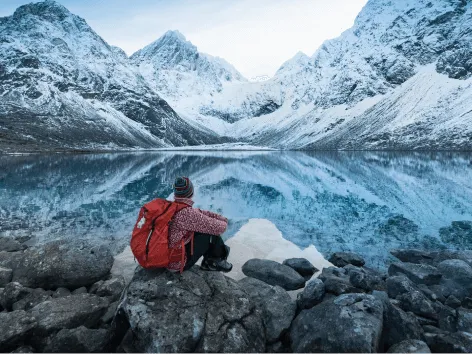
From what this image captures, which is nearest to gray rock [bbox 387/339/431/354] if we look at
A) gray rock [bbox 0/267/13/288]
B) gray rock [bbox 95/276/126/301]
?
gray rock [bbox 95/276/126/301]

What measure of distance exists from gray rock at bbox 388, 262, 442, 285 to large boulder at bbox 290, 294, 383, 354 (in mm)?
5178

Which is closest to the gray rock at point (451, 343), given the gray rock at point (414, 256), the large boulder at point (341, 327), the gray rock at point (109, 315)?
the large boulder at point (341, 327)

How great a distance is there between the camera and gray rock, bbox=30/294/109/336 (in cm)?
712

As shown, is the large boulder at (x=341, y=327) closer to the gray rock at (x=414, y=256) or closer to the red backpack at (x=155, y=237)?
the red backpack at (x=155, y=237)

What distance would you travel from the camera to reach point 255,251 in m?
15.6

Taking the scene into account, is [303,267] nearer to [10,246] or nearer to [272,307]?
[272,307]

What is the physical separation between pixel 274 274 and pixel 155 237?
5.90m

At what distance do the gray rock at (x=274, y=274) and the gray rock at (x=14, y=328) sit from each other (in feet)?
23.1

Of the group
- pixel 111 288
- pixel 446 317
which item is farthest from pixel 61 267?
pixel 446 317

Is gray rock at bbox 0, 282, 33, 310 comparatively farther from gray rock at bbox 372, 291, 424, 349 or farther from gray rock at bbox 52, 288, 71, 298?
gray rock at bbox 372, 291, 424, 349

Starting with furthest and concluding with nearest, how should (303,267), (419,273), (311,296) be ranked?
(303,267) → (419,273) → (311,296)

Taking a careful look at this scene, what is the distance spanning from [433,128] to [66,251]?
8470 inches

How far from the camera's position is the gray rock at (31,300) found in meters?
8.34

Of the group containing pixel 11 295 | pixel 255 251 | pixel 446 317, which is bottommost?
pixel 255 251
